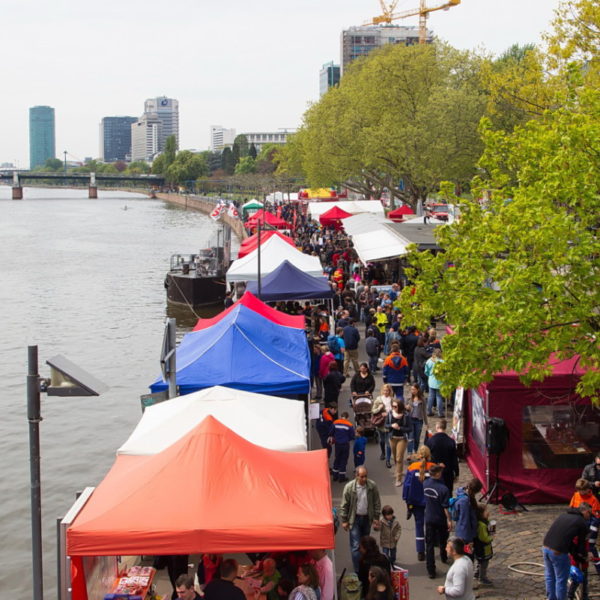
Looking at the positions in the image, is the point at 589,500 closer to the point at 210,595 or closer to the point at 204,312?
the point at 210,595

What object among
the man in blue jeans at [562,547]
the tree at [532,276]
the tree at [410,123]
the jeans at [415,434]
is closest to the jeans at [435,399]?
the jeans at [415,434]

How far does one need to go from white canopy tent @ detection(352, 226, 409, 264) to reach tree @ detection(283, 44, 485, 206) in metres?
14.0

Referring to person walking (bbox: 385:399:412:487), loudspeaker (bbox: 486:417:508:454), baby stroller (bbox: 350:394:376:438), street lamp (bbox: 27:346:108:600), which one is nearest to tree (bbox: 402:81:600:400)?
loudspeaker (bbox: 486:417:508:454)

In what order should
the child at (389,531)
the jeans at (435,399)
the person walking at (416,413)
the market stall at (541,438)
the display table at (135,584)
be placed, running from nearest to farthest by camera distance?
the display table at (135,584) → the child at (389,531) → the market stall at (541,438) → the person walking at (416,413) → the jeans at (435,399)

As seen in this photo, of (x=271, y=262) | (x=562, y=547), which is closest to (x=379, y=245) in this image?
(x=271, y=262)

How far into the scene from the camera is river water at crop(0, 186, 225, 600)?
53.8 feet

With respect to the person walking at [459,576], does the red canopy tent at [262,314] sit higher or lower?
higher

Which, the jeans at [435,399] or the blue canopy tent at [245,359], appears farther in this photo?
the jeans at [435,399]

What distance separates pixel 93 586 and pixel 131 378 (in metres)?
18.4

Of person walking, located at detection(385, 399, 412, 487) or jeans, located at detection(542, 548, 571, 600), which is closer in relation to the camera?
jeans, located at detection(542, 548, 571, 600)

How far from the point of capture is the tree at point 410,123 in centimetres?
4422

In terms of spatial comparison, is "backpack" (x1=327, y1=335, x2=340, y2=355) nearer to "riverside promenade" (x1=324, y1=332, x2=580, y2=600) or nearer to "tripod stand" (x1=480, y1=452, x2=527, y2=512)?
"riverside promenade" (x1=324, y1=332, x2=580, y2=600)

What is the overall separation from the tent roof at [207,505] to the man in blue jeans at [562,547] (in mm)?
2335

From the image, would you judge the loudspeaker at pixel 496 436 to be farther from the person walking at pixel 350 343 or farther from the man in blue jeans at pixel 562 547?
the person walking at pixel 350 343
